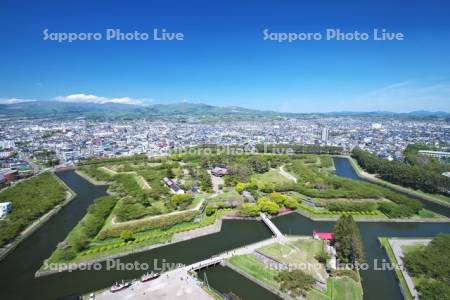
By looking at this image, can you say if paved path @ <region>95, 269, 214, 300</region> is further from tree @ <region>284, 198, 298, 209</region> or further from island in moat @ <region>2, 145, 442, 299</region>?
tree @ <region>284, 198, 298, 209</region>

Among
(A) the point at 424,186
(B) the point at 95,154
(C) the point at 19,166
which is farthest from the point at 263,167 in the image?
(C) the point at 19,166

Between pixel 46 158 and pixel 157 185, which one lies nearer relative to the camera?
pixel 157 185

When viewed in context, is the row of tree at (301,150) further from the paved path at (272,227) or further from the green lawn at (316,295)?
the green lawn at (316,295)

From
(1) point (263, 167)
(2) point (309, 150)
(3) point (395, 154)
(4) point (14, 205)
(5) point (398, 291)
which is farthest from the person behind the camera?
(2) point (309, 150)

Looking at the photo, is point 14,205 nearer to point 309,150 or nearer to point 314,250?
point 314,250

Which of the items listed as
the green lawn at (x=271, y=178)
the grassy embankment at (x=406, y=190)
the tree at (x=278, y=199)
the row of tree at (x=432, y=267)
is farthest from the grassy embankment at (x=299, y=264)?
the grassy embankment at (x=406, y=190)

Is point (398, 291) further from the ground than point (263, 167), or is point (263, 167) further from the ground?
point (263, 167)
